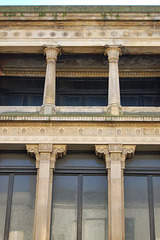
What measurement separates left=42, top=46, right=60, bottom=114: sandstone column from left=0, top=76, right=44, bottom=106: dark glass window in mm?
2528

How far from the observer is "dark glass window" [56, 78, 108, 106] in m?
18.6

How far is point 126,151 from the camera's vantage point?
48.6ft

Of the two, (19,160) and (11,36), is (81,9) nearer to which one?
(11,36)

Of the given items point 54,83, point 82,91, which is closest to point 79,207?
point 54,83

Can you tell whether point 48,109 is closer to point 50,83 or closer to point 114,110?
point 50,83

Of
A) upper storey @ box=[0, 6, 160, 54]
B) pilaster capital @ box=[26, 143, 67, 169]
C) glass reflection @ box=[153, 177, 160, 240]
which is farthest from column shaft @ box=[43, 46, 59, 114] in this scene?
glass reflection @ box=[153, 177, 160, 240]

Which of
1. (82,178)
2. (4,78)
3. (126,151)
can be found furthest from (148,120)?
(4,78)

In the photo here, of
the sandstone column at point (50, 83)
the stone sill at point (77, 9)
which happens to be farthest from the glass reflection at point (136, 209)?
the stone sill at point (77, 9)

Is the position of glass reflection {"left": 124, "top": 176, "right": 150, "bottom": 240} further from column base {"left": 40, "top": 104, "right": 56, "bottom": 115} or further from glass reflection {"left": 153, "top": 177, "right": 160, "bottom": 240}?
column base {"left": 40, "top": 104, "right": 56, "bottom": 115}

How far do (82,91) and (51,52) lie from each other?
9.98ft

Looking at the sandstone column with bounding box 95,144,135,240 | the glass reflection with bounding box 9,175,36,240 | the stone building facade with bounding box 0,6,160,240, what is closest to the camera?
the sandstone column with bounding box 95,144,135,240

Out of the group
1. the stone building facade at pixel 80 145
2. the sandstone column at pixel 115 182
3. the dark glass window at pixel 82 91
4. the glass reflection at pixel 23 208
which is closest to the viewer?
the sandstone column at pixel 115 182

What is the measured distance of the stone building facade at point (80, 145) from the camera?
1459 cm

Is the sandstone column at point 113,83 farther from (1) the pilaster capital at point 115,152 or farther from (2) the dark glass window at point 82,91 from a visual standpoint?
(2) the dark glass window at point 82,91
